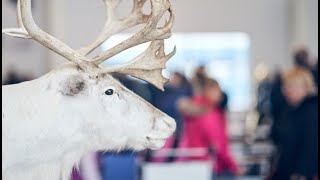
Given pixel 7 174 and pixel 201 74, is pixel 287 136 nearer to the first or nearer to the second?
pixel 201 74

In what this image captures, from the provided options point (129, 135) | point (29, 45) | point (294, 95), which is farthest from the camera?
point (29, 45)

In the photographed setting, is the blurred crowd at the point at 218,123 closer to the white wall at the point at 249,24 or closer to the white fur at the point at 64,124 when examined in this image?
the white fur at the point at 64,124

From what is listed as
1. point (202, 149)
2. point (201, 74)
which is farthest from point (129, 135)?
point (201, 74)

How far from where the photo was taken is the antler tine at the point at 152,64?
1.95 metres

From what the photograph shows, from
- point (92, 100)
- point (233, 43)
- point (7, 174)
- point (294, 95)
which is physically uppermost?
point (92, 100)

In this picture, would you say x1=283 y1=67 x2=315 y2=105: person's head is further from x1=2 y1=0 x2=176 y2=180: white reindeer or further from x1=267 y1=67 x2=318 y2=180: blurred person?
x1=2 y1=0 x2=176 y2=180: white reindeer

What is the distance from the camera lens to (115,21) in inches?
82.2

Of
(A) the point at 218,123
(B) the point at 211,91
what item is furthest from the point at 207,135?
(B) the point at 211,91

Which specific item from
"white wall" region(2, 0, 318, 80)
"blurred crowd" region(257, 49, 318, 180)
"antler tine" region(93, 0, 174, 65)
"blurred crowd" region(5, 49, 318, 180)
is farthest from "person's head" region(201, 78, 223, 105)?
"antler tine" region(93, 0, 174, 65)

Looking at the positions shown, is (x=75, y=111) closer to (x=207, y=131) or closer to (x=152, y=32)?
(x=152, y=32)

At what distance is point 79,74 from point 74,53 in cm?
5

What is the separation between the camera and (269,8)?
370 inches

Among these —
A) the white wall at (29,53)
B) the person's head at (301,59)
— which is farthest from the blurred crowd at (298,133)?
the white wall at (29,53)

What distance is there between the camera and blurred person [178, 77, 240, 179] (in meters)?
4.45
